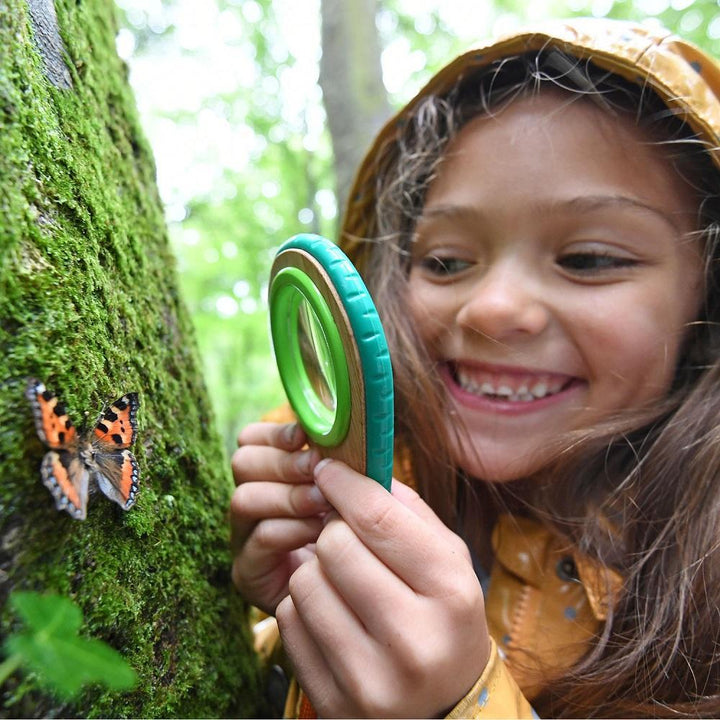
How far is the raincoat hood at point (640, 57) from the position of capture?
1629mm

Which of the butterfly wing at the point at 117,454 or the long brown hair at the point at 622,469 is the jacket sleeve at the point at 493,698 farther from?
the butterfly wing at the point at 117,454

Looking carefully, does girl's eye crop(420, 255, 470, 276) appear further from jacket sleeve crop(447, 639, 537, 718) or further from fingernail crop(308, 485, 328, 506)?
jacket sleeve crop(447, 639, 537, 718)

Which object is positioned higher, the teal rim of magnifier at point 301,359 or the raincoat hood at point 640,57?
the raincoat hood at point 640,57

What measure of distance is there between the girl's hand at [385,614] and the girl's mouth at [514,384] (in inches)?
32.7

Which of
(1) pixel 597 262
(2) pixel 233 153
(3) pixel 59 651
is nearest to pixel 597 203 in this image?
(1) pixel 597 262

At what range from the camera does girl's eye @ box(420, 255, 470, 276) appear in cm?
183

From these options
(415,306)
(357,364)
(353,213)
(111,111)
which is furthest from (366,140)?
Result: (357,364)

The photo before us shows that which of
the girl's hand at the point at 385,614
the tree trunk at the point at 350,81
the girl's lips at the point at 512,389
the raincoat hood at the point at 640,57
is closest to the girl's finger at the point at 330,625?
the girl's hand at the point at 385,614

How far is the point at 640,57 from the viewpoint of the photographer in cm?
164

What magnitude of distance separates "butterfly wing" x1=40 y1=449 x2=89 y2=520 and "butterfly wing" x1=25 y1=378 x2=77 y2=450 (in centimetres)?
2

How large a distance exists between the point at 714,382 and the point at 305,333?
1.24 meters

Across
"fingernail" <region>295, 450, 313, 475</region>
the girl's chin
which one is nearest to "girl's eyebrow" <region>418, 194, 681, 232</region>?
the girl's chin

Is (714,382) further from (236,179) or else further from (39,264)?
(236,179)

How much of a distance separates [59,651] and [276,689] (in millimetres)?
1300
